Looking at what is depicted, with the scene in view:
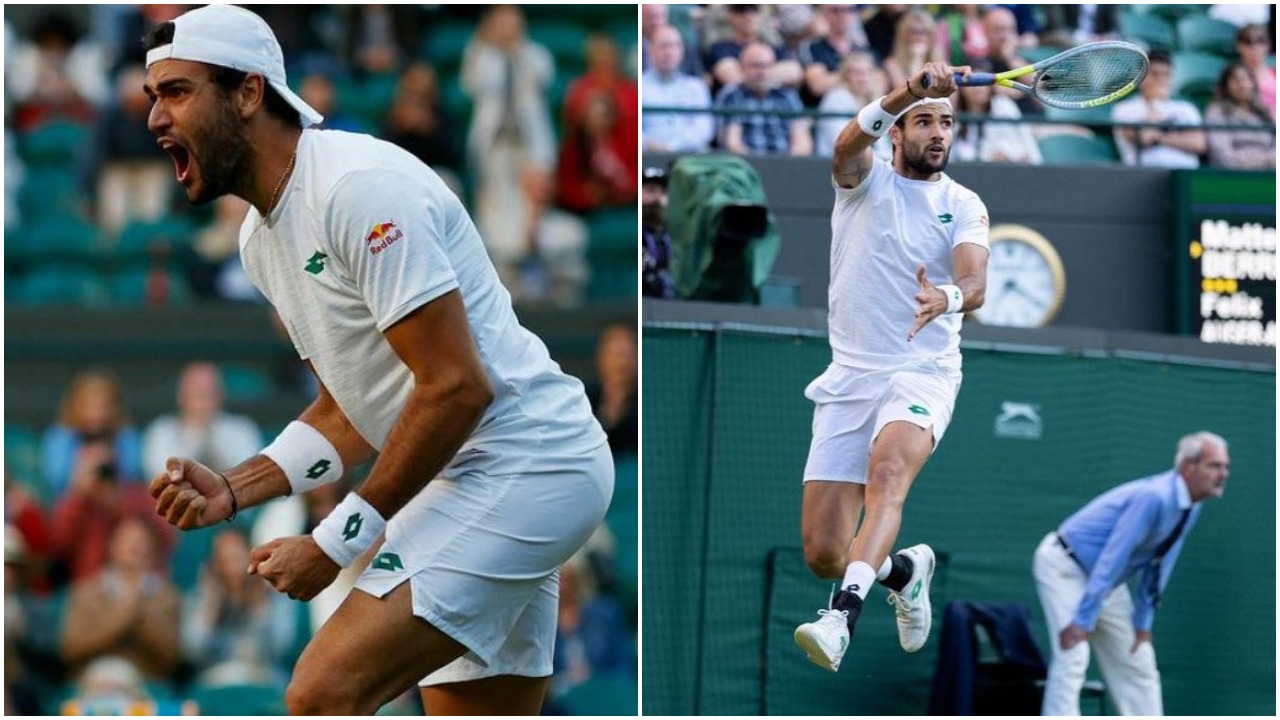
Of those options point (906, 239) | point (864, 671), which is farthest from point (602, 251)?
point (906, 239)

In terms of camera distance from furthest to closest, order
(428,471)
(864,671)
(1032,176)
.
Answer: (1032,176)
(864,671)
(428,471)

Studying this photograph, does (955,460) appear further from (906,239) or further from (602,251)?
(906,239)

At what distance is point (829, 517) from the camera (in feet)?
19.8

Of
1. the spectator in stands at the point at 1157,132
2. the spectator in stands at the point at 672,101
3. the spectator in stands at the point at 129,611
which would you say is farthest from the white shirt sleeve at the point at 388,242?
the spectator in stands at the point at 1157,132

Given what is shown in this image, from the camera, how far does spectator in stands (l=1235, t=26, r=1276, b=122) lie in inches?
466

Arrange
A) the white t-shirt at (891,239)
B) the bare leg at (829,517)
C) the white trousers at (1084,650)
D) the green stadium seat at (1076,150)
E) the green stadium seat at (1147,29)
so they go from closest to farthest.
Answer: the white t-shirt at (891,239)
the bare leg at (829,517)
the white trousers at (1084,650)
the green stadium seat at (1076,150)
the green stadium seat at (1147,29)

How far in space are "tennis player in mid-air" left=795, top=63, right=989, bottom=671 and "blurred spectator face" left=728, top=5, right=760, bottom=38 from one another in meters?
5.17

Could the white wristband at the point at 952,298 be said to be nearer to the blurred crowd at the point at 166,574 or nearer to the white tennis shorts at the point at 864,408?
the white tennis shorts at the point at 864,408

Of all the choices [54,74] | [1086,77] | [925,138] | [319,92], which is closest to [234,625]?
[319,92]

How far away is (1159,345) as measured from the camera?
10094 mm

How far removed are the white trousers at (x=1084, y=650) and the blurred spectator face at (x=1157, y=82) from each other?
117 inches

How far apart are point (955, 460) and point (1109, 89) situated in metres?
4.24

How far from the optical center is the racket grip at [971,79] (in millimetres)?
4445

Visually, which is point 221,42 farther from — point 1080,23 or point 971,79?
point 1080,23
